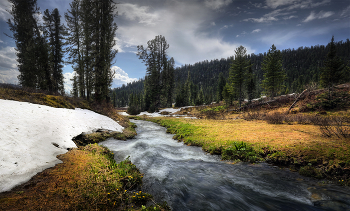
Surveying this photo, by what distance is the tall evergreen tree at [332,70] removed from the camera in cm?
1623

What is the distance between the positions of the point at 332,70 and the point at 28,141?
27485 millimetres

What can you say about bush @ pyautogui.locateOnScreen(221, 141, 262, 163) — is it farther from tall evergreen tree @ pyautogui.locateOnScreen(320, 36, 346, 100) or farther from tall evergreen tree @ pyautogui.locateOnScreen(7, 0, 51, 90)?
tall evergreen tree @ pyautogui.locateOnScreen(7, 0, 51, 90)

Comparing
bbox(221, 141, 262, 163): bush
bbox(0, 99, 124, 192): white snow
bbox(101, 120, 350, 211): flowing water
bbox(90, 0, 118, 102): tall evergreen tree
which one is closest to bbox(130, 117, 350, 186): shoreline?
bbox(221, 141, 262, 163): bush

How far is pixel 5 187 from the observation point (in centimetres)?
284

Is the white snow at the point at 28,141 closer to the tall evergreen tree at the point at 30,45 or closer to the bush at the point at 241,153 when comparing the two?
the bush at the point at 241,153

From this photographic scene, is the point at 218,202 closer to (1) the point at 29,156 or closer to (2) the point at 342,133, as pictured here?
(1) the point at 29,156

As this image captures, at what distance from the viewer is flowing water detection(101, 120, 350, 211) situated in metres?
3.60

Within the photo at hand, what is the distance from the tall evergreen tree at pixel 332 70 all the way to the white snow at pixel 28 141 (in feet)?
83.1

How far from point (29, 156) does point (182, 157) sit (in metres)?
5.63

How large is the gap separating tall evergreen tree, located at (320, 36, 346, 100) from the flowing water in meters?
18.8

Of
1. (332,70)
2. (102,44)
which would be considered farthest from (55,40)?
(332,70)

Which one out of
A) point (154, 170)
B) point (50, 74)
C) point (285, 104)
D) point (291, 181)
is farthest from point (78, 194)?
point (285, 104)

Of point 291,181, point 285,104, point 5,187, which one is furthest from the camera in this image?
point 285,104

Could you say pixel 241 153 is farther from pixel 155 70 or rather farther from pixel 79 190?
pixel 155 70
